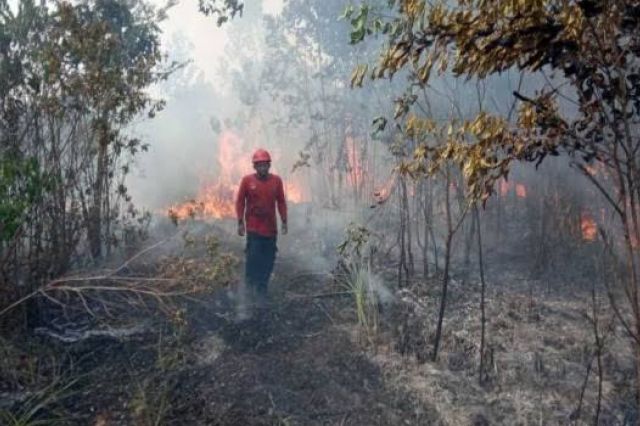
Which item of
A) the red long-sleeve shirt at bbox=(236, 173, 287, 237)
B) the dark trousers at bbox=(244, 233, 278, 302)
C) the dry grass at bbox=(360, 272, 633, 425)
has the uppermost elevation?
the red long-sleeve shirt at bbox=(236, 173, 287, 237)

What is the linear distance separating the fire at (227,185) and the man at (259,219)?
7761 mm

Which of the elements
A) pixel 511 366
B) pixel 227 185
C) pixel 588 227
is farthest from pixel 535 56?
pixel 227 185

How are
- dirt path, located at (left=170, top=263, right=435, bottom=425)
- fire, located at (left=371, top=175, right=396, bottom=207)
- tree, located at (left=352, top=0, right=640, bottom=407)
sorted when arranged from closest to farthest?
tree, located at (left=352, top=0, right=640, bottom=407) → dirt path, located at (left=170, top=263, right=435, bottom=425) → fire, located at (left=371, top=175, right=396, bottom=207)

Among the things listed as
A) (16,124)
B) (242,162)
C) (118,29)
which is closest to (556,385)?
(16,124)

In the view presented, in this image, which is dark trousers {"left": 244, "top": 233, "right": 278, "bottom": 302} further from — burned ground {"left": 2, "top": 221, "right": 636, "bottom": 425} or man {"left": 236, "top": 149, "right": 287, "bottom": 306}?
burned ground {"left": 2, "top": 221, "right": 636, "bottom": 425}

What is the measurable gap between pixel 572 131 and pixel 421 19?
1.06m

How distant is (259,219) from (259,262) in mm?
562

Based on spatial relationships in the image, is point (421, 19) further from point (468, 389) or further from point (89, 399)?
point (89, 399)

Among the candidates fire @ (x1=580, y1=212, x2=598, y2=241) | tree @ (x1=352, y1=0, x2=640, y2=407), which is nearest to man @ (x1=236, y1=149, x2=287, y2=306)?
tree @ (x1=352, y1=0, x2=640, y2=407)

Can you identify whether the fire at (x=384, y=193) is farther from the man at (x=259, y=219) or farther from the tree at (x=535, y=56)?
the tree at (x=535, y=56)

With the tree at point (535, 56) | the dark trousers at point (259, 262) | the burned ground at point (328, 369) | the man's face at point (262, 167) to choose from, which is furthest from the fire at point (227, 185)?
the tree at point (535, 56)

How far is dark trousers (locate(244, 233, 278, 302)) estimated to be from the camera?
701 centimetres

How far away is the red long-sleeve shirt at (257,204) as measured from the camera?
273 inches

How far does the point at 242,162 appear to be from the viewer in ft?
83.0
